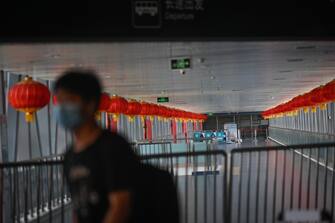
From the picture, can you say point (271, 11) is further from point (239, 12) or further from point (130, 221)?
point (130, 221)

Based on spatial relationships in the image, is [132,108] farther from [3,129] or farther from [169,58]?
[3,129]

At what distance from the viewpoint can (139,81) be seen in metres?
16.7

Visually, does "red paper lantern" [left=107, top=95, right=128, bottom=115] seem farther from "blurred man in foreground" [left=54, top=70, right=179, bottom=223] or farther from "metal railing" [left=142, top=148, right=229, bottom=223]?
"blurred man in foreground" [left=54, top=70, right=179, bottom=223]

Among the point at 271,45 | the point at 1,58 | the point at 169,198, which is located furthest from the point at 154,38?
the point at 1,58

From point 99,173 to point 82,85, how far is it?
0.49m

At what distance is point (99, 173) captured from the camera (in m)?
2.90

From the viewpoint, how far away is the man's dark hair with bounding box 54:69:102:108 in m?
2.92

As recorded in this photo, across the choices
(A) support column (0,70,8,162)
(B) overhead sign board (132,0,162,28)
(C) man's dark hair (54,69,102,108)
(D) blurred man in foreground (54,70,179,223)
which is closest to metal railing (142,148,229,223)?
(D) blurred man in foreground (54,70,179,223)

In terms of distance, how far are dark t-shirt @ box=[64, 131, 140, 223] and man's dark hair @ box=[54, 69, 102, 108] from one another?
0.22m

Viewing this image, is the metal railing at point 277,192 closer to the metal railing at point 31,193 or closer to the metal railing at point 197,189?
the metal railing at point 197,189

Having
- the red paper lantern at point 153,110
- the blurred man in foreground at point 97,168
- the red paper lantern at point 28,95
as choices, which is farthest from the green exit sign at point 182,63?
the red paper lantern at point 153,110

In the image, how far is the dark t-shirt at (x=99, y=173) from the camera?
9.24 ft

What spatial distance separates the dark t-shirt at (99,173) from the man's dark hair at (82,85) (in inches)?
8.6

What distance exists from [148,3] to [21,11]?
1.28 meters
